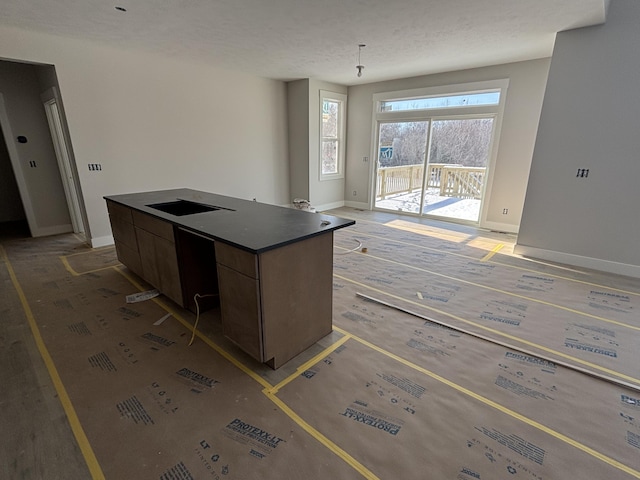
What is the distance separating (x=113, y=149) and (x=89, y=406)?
380cm

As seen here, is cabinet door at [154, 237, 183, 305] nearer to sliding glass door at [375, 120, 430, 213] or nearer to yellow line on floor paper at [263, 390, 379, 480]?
yellow line on floor paper at [263, 390, 379, 480]

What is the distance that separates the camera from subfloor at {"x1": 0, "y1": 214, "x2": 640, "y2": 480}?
4.66ft

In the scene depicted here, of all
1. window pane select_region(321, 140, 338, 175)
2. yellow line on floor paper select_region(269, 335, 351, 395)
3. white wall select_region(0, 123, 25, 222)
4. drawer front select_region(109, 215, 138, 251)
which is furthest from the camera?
window pane select_region(321, 140, 338, 175)

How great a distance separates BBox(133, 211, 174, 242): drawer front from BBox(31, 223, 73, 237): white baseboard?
336 cm

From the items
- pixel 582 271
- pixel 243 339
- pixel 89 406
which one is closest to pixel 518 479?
pixel 243 339

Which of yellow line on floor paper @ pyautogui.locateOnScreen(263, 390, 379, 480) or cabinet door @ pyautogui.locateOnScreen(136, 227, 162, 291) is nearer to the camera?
yellow line on floor paper @ pyautogui.locateOnScreen(263, 390, 379, 480)

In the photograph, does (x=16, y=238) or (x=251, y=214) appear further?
(x=16, y=238)

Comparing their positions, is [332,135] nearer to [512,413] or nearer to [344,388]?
[344,388]

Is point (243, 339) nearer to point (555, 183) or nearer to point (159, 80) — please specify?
point (555, 183)

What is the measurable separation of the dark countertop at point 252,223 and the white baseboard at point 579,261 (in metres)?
→ 3.25

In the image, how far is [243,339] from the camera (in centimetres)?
199

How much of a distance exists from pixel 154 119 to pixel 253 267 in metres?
4.11

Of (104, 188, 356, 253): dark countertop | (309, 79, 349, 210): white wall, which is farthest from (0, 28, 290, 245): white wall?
(104, 188, 356, 253): dark countertop

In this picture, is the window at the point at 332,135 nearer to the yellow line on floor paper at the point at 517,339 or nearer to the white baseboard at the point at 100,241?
the white baseboard at the point at 100,241
